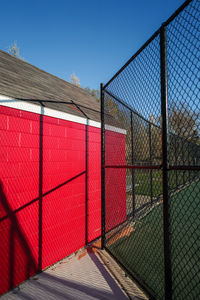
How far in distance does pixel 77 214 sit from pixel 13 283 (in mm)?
1680

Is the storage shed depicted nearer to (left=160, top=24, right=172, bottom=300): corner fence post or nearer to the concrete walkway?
the concrete walkway

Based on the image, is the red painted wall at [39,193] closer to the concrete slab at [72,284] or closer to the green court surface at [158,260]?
the concrete slab at [72,284]

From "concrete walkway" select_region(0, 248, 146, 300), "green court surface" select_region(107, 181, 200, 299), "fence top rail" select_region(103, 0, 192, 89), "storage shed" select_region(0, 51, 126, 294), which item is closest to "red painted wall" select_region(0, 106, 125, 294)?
"storage shed" select_region(0, 51, 126, 294)

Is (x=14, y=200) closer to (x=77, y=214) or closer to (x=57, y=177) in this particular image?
(x=57, y=177)

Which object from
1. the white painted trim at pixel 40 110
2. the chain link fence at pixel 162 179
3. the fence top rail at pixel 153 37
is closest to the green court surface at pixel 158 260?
the chain link fence at pixel 162 179

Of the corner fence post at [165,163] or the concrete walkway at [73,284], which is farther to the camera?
the concrete walkway at [73,284]

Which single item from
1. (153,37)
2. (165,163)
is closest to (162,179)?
(165,163)

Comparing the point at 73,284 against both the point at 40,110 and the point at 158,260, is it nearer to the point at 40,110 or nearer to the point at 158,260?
the point at 158,260

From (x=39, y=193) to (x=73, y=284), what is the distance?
1.56 meters

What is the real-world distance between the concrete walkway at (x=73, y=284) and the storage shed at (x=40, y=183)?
0.58 ft

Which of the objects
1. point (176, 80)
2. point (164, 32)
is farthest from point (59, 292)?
point (164, 32)

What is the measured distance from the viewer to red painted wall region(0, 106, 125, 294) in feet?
9.52

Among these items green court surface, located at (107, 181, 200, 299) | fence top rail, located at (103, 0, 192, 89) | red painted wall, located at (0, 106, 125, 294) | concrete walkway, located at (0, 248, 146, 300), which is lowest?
concrete walkway, located at (0, 248, 146, 300)

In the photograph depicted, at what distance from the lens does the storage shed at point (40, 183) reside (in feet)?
9.57
